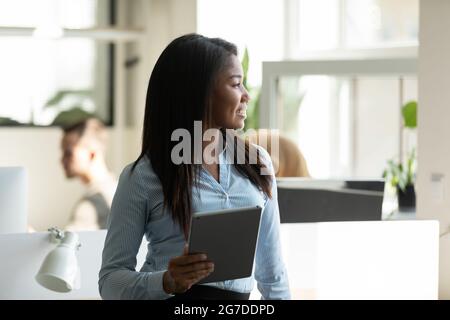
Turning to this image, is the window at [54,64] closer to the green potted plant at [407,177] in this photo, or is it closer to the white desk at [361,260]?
the green potted plant at [407,177]

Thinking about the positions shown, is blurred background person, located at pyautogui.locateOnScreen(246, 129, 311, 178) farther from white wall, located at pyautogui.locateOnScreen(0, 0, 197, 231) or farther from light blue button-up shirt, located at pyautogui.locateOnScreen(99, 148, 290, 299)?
white wall, located at pyautogui.locateOnScreen(0, 0, 197, 231)

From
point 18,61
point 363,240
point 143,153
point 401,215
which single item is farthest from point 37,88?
point 143,153

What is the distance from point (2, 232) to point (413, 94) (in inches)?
128

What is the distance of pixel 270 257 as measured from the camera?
70.6 inches

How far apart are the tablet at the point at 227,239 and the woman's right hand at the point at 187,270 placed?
2 cm

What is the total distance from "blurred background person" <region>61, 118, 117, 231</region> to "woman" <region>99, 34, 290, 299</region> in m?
3.31

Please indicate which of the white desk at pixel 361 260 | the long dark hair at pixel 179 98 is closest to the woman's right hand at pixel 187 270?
the long dark hair at pixel 179 98

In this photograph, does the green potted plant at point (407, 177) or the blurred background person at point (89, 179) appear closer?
the green potted plant at point (407, 177)

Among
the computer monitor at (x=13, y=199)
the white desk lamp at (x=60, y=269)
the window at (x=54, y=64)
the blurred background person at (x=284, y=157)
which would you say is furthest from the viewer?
the window at (x=54, y=64)

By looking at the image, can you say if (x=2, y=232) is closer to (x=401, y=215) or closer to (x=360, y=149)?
(x=401, y=215)

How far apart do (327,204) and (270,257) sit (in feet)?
4.49

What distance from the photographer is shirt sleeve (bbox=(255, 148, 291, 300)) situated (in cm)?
178

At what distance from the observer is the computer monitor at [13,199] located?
2.56 meters

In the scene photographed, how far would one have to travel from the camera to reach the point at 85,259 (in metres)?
2.63
